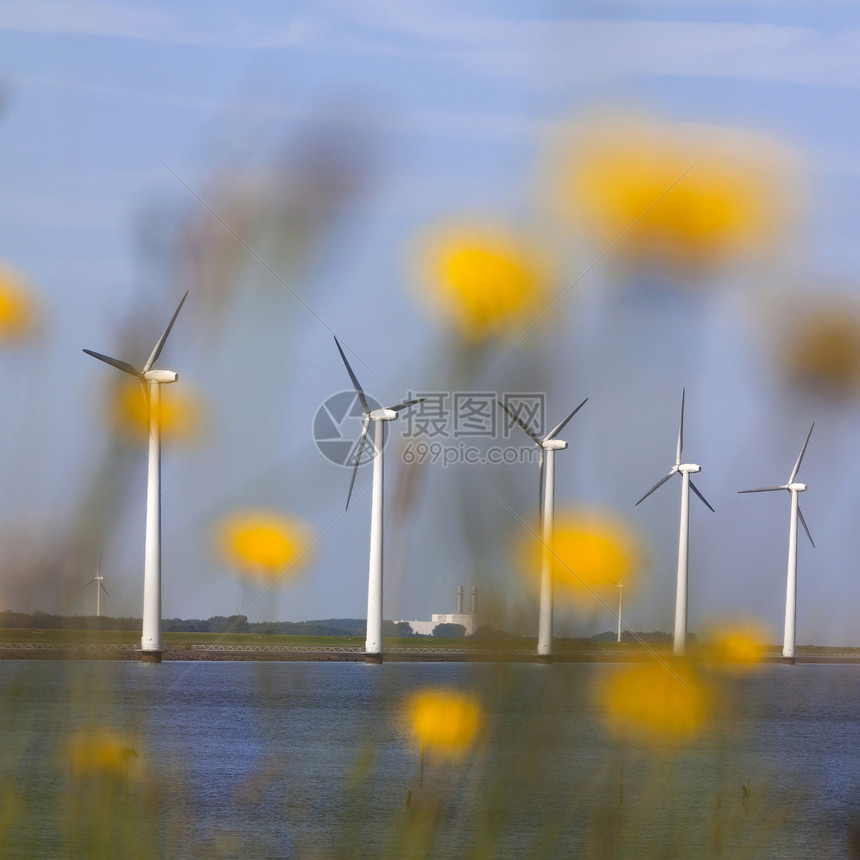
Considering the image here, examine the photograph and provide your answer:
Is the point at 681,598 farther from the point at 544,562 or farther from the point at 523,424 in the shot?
the point at 523,424

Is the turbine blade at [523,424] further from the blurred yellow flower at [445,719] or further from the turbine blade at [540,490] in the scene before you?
the blurred yellow flower at [445,719]

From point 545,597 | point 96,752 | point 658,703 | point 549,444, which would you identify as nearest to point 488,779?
point 545,597

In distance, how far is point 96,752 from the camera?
4871 mm

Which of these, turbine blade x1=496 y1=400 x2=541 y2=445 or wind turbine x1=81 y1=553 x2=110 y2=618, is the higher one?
turbine blade x1=496 y1=400 x2=541 y2=445

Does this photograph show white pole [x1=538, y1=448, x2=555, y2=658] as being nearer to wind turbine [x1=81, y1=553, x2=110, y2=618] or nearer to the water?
the water

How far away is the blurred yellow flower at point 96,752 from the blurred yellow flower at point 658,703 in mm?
1956

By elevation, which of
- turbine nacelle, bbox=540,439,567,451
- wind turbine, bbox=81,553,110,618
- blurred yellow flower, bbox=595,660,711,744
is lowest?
blurred yellow flower, bbox=595,660,711,744

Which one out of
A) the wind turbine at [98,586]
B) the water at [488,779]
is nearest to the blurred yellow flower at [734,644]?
the water at [488,779]

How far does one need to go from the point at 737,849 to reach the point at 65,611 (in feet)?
10.5

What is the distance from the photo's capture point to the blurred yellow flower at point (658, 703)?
4438 mm

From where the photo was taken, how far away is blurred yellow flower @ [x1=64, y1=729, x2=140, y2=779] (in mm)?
4715

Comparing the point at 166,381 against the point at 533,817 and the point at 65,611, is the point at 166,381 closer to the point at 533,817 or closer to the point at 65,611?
the point at 65,611

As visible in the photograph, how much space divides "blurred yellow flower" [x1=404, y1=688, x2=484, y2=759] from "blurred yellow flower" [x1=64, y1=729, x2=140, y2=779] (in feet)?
4.23

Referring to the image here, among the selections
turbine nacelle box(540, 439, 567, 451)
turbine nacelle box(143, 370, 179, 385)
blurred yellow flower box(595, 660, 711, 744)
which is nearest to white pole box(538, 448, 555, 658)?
blurred yellow flower box(595, 660, 711, 744)
